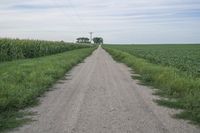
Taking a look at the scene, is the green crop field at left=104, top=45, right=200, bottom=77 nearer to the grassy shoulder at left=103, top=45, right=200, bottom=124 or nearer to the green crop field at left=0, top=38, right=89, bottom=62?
the grassy shoulder at left=103, top=45, right=200, bottom=124

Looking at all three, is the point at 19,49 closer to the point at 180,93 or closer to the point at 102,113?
the point at 180,93

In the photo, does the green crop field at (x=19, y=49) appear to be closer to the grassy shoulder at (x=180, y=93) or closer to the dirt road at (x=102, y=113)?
the grassy shoulder at (x=180, y=93)

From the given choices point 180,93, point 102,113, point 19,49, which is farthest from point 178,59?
point 102,113

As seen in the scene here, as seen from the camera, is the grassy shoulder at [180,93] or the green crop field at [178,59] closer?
the grassy shoulder at [180,93]

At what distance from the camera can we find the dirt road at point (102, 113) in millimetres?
7895

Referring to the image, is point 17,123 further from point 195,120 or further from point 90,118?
point 195,120

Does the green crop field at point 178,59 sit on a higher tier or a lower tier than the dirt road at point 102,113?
lower

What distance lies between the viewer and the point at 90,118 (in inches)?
350

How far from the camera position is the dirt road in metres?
7.89

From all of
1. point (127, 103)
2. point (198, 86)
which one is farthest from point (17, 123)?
point (198, 86)

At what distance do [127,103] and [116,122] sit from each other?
263 centimetres

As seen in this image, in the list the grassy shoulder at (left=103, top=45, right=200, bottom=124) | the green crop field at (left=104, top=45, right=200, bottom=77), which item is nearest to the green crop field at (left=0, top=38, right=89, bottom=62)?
the green crop field at (left=104, top=45, right=200, bottom=77)

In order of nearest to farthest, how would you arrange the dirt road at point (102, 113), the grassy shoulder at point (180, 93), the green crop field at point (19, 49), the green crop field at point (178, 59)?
the dirt road at point (102, 113)
the grassy shoulder at point (180, 93)
the green crop field at point (178, 59)
the green crop field at point (19, 49)

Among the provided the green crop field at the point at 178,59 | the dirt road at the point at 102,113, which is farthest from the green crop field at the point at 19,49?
the dirt road at the point at 102,113
